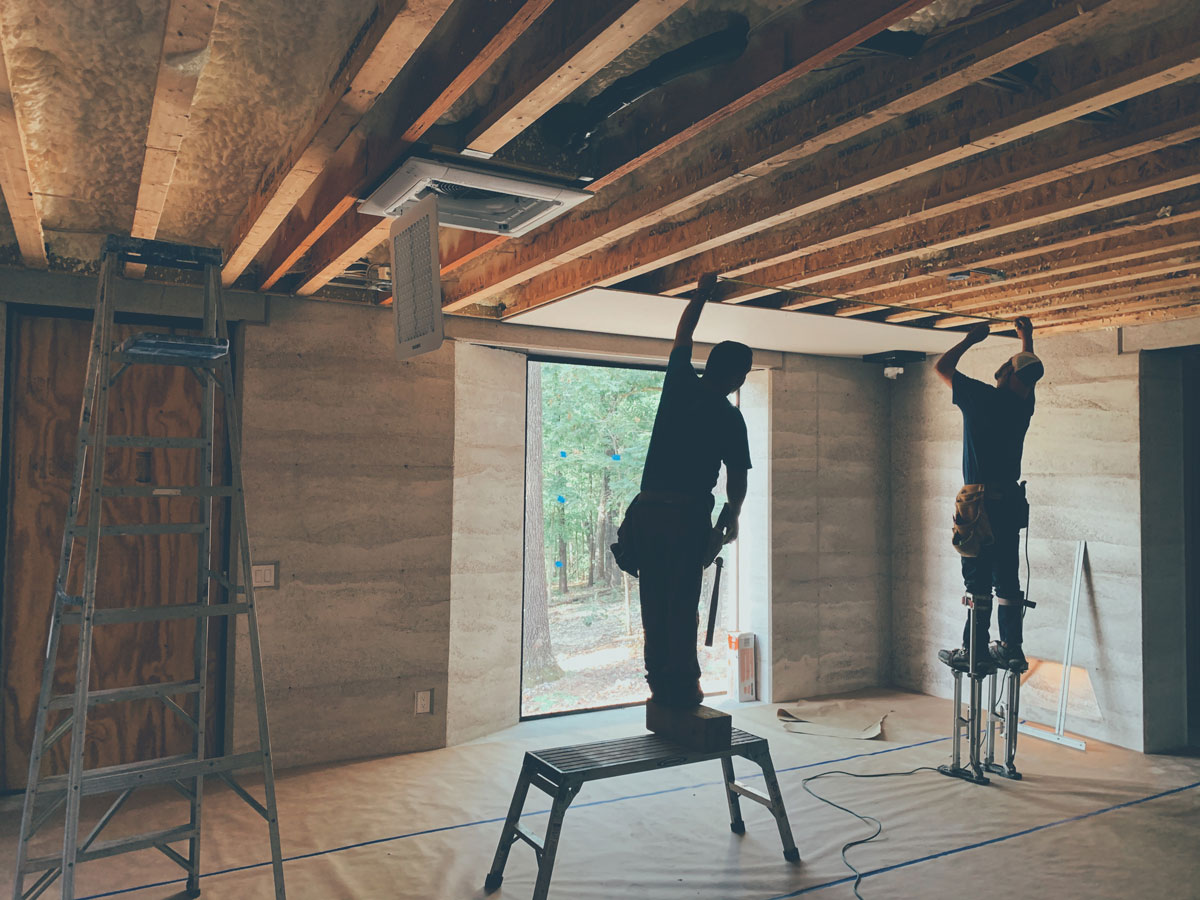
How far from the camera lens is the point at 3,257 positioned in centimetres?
391

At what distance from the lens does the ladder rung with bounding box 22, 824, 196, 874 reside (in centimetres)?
269

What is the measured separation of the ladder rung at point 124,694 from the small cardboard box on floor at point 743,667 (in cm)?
403

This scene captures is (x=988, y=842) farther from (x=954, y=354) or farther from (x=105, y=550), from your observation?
(x=105, y=550)

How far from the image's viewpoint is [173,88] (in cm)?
202

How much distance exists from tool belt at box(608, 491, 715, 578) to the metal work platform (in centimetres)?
67

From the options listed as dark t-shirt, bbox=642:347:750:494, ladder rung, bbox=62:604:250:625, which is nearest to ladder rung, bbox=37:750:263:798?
ladder rung, bbox=62:604:250:625

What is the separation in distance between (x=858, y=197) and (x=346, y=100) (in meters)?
1.95

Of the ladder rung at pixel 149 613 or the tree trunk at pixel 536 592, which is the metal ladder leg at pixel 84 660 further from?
the tree trunk at pixel 536 592

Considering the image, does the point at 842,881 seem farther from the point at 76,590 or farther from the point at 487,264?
the point at 76,590

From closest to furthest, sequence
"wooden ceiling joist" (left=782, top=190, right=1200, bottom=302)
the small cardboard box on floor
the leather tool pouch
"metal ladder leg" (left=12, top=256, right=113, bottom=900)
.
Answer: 1. "metal ladder leg" (left=12, top=256, right=113, bottom=900)
2. "wooden ceiling joist" (left=782, top=190, right=1200, bottom=302)
3. the leather tool pouch
4. the small cardboard box on floor

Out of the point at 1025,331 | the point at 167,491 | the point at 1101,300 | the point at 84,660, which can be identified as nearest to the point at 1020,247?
the point at 1025,331

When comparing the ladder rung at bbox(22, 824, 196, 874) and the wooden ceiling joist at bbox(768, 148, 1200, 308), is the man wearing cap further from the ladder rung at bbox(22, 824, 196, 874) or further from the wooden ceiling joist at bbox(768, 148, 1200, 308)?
the ladder rung at bbox(22, 824, 196, 874)

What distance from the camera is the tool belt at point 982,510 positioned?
424 centimetres

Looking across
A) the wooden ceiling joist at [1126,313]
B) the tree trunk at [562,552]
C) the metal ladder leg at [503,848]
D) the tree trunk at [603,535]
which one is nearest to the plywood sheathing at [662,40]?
the metal ladder leg at [503,848]
